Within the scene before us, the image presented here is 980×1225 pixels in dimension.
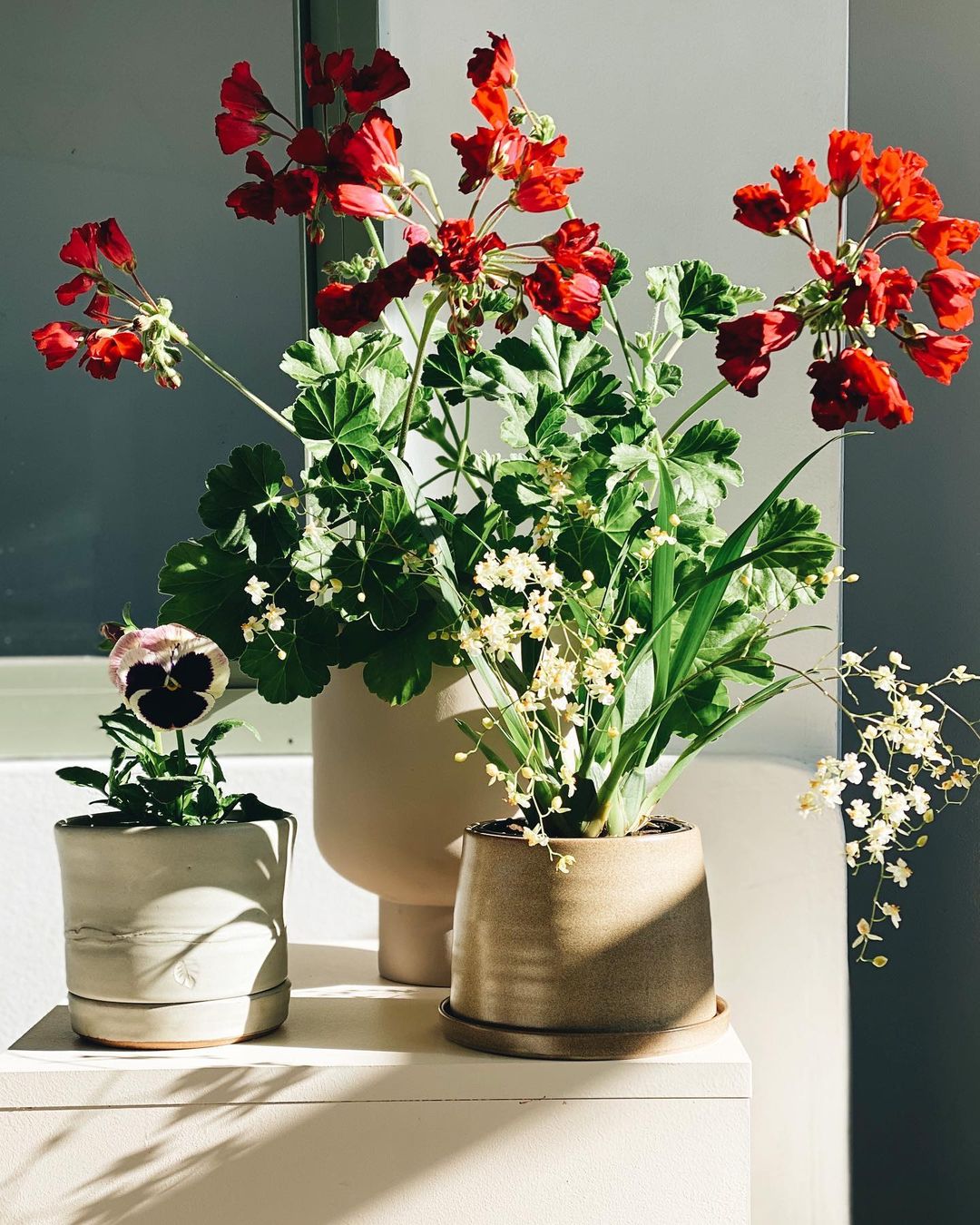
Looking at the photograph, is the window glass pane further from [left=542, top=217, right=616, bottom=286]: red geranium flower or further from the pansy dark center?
[left=542, top=217, right=616, bottom=286]: red geranium flower

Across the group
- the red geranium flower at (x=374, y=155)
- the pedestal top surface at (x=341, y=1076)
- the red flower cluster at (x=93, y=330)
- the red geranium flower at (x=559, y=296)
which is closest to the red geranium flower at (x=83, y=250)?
the red flower cluster at (x=93, y=330)

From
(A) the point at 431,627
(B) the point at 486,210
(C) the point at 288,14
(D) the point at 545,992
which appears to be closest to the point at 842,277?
(A) the point at 431,627

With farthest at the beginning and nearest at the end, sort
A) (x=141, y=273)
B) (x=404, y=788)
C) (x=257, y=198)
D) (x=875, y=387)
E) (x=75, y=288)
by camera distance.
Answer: (x=141, y=273) → (x=404, y=788) → (x=75, y=288) → (x=257, y=198) → (x=875, y=387)

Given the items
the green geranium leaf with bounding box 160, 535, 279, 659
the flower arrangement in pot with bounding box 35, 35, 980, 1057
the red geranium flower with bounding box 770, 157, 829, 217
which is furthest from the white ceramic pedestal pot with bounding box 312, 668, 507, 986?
the red geranium flower with bounding box 770, 157, 829, 217

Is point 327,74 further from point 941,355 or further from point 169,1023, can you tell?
point 169,1023

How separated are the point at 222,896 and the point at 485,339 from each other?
594 millimetres

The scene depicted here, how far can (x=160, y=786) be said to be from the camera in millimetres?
914

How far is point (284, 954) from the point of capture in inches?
37.2

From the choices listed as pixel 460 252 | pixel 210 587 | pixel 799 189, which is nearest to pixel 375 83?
pixel 460 252

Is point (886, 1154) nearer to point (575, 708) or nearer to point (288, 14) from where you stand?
point (575, 708)

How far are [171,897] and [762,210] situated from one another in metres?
0.59

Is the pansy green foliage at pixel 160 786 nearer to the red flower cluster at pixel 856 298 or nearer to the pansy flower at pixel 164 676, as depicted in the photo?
the pansy flower at pixel 164 676

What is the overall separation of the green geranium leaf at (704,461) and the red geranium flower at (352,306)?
0.29m

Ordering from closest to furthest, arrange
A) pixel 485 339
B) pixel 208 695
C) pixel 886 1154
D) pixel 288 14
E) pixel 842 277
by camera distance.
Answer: pixel 842 277
pixel 208 695
pixel 485 339
pixel 288 14
pixel 886 1154
